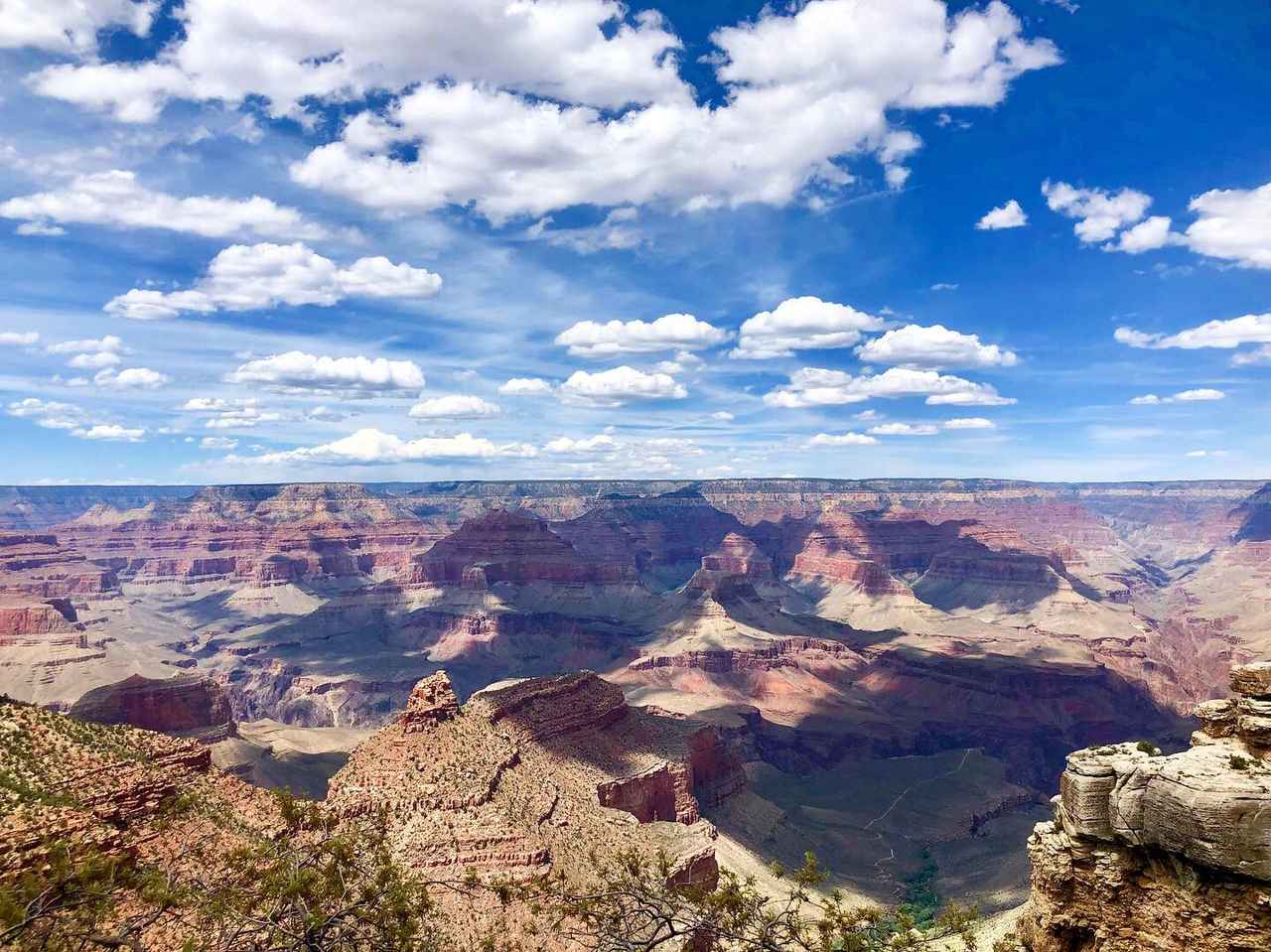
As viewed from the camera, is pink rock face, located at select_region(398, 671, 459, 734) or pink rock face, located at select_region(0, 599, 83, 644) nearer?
pink rock face, located at select_region(398, 671, 459, 734)

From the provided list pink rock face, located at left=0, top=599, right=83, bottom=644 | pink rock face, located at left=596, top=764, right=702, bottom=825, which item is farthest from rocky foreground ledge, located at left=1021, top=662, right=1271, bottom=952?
pink rock face, located at left=0, top=599, right=83, bottom=644

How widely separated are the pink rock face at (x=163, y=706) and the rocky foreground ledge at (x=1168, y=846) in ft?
388

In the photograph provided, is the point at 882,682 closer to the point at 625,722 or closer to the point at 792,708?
the point at 792,708

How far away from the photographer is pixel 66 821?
29.8m

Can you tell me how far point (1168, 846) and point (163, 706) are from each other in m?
130

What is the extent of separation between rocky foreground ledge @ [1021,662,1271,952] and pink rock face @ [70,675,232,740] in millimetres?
118413

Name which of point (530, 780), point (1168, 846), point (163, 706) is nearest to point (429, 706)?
point (530, 780)

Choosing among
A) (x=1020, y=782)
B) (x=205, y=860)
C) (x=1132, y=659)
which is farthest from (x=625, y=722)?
(x=1132, y=659)

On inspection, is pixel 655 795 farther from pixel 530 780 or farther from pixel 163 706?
pixel 163 706

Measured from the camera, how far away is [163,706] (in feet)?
385

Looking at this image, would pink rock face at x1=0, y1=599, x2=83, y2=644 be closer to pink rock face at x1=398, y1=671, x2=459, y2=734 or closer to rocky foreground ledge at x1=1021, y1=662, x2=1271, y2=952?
pink rock face at x1=398, y1=671, x2=459, y2=734

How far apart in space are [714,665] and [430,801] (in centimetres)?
14564

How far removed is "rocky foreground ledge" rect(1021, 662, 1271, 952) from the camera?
20.1 m

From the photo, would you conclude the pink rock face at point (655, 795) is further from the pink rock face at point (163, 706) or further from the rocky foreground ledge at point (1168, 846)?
the pink rock face at point (163, 706)
